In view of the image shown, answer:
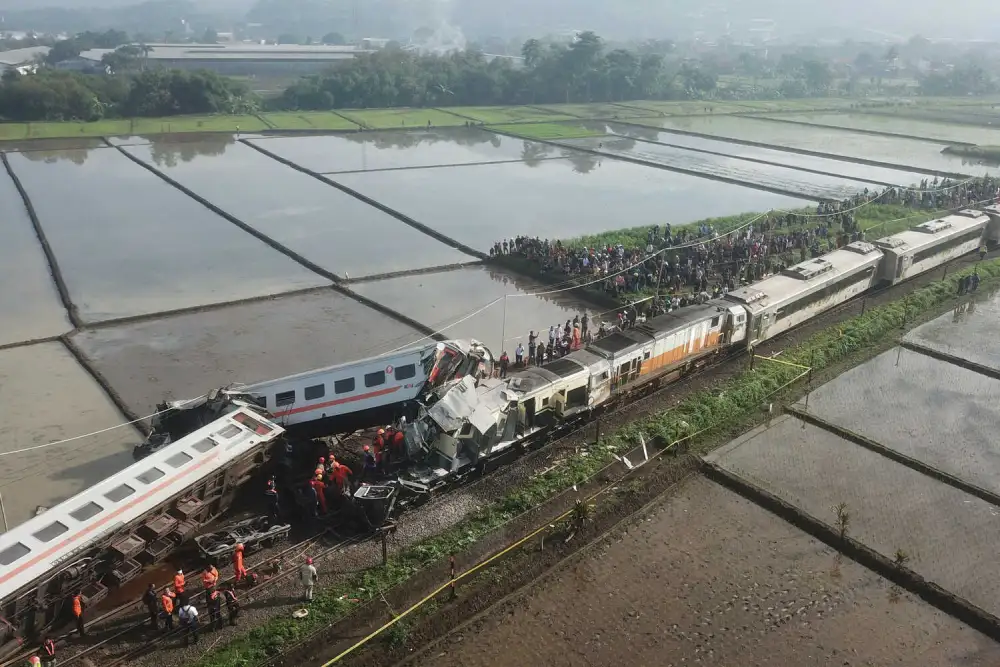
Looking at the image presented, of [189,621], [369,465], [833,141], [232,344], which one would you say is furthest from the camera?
[833,141]

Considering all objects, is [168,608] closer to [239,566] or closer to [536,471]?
[239,566]

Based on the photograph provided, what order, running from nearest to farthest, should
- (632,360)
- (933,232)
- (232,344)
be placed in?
1. (632,360)
2. (232,344)
3. (933,232)

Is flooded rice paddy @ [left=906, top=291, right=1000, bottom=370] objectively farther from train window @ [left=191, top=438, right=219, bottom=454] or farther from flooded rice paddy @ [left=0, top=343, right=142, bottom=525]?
flooded rice paddy @ [left=0, top=343, right=142, bottom=525]

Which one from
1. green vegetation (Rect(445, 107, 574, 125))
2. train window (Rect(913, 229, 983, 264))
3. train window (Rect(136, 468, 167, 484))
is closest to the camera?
train window (Rect(136, 468, 167, 484))

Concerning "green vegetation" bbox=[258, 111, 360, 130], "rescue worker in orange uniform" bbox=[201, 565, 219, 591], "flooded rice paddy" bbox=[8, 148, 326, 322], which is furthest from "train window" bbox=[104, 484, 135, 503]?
"green vegetation" bbox=[258, 111, 360, 130]

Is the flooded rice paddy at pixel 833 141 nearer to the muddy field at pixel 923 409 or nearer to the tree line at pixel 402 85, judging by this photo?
the tree line at pixel 402 85

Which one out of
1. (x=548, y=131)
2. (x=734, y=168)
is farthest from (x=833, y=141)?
(x=548, y=131)

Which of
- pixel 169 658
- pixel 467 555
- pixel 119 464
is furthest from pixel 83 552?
pixel 467 555
